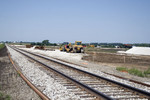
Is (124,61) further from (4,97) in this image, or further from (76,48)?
(4,97)

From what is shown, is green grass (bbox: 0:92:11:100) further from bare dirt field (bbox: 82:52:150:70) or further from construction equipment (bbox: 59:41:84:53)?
construction equipment (bbox: 59:41:84:53)

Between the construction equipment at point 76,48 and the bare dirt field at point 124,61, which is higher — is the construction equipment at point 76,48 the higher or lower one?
the higher one

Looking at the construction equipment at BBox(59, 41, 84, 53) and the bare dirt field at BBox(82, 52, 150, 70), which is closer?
the bare dirt field at BBox(82, 52, 150, 70)

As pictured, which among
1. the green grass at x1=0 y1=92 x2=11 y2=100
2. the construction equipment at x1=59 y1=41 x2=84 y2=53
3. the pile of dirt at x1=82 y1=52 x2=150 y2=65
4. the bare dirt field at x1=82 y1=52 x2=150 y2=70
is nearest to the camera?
the green grass at x1=0 y1=92 x2=11 y2=100

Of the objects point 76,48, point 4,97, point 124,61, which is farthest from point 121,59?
point 4,97

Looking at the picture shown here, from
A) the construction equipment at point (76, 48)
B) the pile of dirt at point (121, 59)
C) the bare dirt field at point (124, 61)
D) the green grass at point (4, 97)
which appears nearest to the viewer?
the green grass at point (4, 97)

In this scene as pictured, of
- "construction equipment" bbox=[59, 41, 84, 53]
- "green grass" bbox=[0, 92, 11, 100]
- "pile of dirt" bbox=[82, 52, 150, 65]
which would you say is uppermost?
"construction equipment" bbox=[59, 41, 84, 53]

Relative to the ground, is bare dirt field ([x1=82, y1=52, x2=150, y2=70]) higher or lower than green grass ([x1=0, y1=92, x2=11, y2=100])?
lower

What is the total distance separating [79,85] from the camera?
8.20m

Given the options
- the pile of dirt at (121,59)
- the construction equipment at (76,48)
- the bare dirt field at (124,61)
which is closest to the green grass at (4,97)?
the bare dirt field at (124,61)

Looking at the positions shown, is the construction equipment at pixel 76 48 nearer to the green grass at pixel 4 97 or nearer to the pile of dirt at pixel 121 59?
the pile of dirt at pixel 121 59

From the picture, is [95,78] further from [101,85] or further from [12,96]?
[12,96]

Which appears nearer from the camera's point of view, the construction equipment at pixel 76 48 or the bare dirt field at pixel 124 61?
the bare dirt field at pixel 124 61

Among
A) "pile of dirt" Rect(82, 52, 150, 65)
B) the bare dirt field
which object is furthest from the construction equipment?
the bare dirt field
